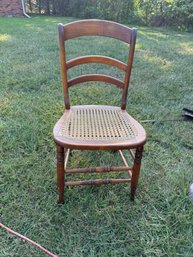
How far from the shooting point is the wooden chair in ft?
4.00


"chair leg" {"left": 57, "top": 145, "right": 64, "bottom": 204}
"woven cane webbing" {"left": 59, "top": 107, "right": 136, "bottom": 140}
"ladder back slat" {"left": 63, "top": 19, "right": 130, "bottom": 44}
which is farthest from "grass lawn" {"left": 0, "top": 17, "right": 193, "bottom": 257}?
"ladder back slat" {"left": 63, "top": 19, "right": 130, "bottom": 44}

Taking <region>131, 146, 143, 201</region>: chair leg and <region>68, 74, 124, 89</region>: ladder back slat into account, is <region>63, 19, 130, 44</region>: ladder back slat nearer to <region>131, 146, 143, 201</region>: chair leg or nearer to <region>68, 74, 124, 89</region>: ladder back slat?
<region>68, 74, 124, 89</region>: ladder back slat

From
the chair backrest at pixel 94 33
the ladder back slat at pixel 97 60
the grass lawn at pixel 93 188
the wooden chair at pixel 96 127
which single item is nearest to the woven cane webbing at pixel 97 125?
the wooden chair at pixel 96 127

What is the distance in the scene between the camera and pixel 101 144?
3.95 ft

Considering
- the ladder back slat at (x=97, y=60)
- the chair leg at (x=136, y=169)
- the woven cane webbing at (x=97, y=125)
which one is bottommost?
the chair leg at (x=136, y=169)

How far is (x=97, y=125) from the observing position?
54.7 inches

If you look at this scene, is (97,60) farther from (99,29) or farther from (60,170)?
(60,170)

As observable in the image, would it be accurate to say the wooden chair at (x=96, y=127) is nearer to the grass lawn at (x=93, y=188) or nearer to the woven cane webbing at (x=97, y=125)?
the woven cane webbing at (x=97, y=125)

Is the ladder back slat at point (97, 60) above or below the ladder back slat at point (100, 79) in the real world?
above

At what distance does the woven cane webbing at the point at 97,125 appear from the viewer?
128 cm

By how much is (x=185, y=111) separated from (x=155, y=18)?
19.2 feet

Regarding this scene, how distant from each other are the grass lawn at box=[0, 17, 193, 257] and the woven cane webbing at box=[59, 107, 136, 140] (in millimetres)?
396

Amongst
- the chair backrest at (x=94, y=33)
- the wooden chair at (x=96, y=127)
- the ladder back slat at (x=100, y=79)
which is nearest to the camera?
the wooden chair at (x=96, y=127)

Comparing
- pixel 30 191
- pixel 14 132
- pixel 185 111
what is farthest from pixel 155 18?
pixel 30 191
